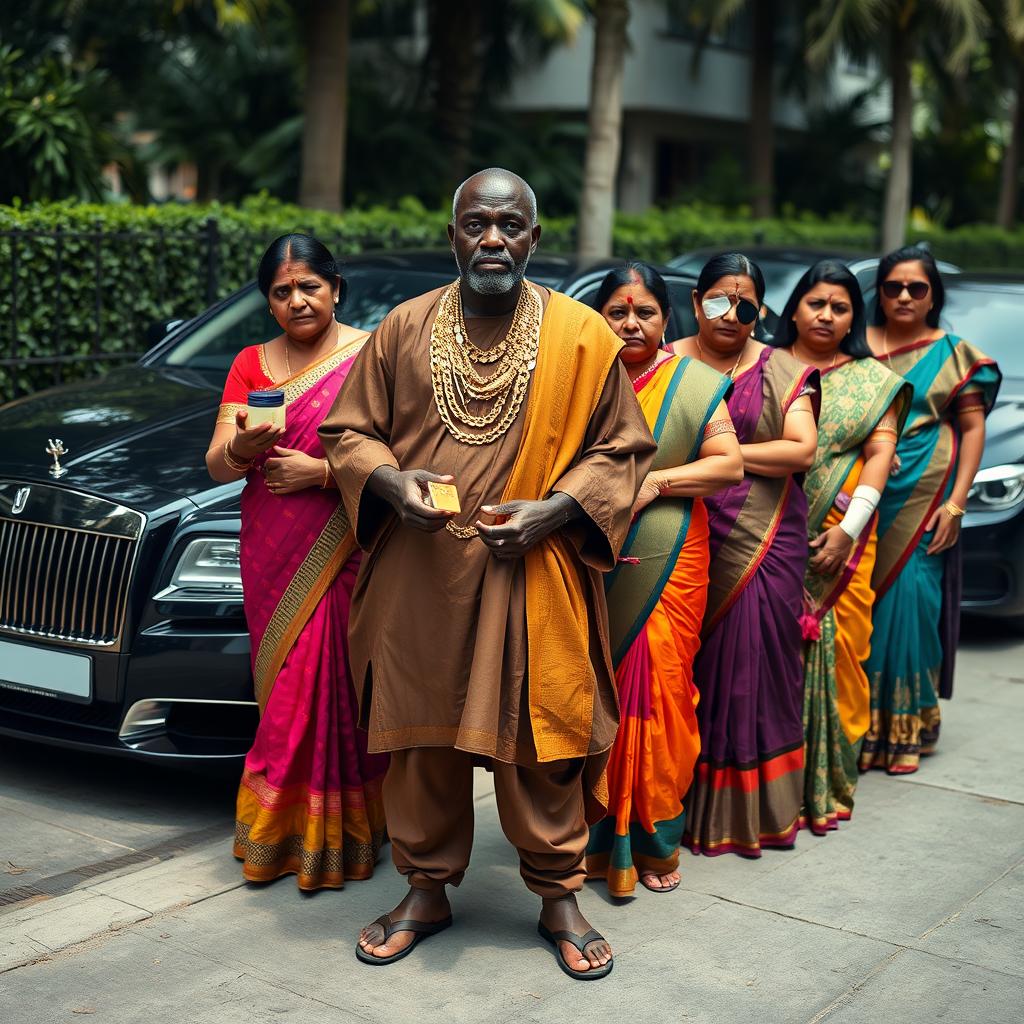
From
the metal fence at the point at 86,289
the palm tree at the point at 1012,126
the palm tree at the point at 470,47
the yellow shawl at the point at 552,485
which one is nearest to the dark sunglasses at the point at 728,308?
the yellow shawl at the point at 552,485

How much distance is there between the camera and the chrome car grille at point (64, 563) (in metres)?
4.82

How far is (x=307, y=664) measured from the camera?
4.34 meters

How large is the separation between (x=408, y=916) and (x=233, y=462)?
1315 millimetres

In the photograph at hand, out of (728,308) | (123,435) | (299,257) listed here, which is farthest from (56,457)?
(728,308)

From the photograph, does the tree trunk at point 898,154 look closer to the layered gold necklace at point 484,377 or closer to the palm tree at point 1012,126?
the palm tree at point 1012,126

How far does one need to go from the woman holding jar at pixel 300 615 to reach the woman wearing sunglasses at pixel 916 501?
6.85 feet

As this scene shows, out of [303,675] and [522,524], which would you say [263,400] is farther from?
[522,524]

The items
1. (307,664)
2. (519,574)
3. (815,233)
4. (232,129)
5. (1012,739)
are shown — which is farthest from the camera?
(232,129)

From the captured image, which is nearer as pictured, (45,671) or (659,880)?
(659,880)

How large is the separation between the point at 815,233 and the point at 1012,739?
51.0ft

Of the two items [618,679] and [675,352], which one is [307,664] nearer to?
[618,679]

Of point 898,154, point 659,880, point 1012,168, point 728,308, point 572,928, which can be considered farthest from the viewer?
point 1012,168

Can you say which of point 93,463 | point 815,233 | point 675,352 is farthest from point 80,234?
point 815,233

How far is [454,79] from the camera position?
20234 millimetres
